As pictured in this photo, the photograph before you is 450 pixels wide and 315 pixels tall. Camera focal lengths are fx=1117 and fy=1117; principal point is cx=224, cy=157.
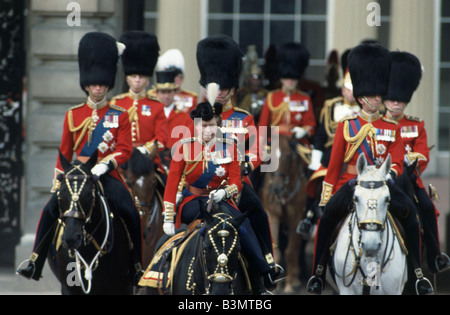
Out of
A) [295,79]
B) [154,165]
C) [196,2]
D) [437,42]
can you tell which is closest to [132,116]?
[154,165]

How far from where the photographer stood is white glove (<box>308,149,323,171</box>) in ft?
41.0

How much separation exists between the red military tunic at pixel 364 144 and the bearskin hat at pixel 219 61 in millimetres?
1080

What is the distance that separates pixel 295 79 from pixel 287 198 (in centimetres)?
180

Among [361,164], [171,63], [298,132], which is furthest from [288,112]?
[361,164]

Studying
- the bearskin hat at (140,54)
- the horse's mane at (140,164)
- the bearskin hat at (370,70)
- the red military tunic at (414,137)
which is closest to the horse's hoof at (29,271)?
the horse's mane at (140,164)

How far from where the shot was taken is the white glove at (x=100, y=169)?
899 cm

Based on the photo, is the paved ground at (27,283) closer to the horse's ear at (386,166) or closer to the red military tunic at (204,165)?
the horse's ear at (386,166)

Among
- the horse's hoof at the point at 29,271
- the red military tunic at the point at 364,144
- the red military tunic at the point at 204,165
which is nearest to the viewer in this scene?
the red military tunic at the point at 204,165

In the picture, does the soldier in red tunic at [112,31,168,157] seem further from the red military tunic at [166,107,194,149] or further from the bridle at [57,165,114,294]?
the bridle at [57,165,114,294]

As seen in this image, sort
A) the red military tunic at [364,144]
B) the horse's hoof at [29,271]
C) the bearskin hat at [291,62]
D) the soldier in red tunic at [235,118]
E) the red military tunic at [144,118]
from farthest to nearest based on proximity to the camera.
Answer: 1. the bearskin hat at [291,62]
2. the red military tunic at [144,118]
3. the red military tunic at [364,144]
4. the horse's hoof at [29,271]
5. the soldier in red tunic at [235,118]

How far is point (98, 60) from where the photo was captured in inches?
385

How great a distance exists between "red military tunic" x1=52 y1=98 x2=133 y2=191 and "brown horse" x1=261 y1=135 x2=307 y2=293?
3253 millimetres

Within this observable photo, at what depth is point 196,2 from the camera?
57.9 ft

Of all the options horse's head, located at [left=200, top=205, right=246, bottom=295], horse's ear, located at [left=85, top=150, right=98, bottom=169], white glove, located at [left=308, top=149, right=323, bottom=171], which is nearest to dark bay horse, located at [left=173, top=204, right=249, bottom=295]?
horse's head, located at [left=200, top=205, right=246, bottom=295]
